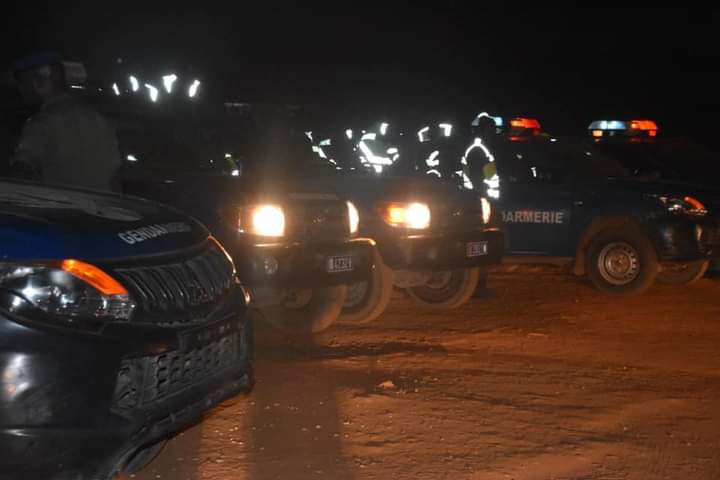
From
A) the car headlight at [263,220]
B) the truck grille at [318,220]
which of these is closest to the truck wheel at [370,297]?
the truck grille at [318,220]

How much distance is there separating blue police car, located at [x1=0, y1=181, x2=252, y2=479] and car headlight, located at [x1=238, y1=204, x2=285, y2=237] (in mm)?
2717

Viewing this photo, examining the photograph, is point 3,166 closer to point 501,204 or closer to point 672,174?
point 501,204

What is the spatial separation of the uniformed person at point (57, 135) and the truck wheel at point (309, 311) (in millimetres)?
2168

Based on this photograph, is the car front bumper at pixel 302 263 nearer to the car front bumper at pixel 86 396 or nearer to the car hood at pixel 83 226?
the car hood at pixel 83 226

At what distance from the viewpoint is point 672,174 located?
14.0 meters

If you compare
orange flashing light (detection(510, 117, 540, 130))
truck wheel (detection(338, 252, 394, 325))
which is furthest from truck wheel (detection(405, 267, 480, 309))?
orange flashing light (detection(510, 117, 540, 130))

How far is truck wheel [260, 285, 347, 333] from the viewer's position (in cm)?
770

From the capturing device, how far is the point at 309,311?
25.3ft

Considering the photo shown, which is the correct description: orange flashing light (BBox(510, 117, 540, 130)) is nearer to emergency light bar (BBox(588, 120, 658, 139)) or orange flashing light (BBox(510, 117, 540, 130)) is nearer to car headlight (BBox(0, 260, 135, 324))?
emergency light bar (BBox(588, 120, 658, 139))

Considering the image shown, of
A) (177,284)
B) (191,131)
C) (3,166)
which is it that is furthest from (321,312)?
(177,284)

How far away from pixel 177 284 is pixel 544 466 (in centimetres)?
203

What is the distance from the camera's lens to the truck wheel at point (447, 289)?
9.16 m

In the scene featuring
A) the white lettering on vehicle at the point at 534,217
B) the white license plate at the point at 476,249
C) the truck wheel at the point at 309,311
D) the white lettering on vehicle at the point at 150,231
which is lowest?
the truck wheel at the point at 309,311

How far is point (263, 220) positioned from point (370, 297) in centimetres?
174
